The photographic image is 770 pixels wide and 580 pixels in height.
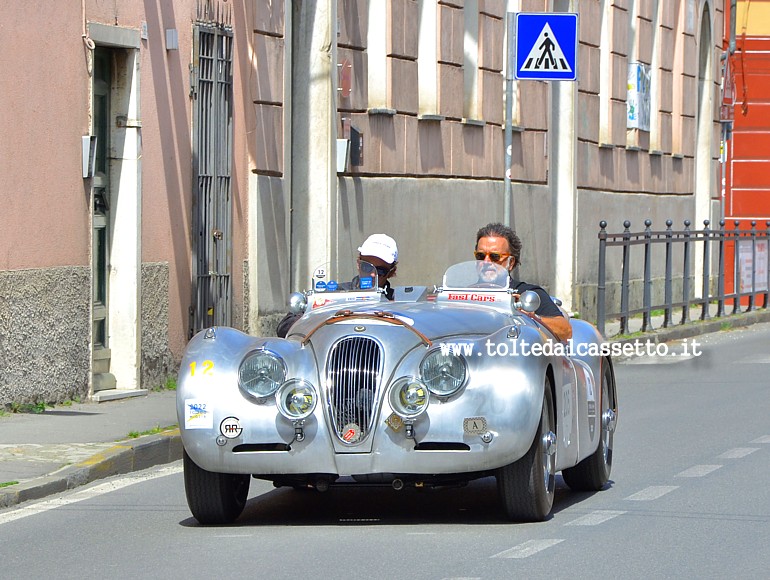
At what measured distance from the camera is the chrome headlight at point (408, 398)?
857cm

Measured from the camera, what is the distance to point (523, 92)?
84.5 ft

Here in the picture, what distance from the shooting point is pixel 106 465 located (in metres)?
11.1

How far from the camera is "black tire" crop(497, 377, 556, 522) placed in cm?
876

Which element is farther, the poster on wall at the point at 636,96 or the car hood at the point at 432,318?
the poster on wall at the point at 636,96

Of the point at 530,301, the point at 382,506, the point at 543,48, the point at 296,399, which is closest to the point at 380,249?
the point at 530,301

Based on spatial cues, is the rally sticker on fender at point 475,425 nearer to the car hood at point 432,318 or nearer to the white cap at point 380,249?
the car hood at point 432,318

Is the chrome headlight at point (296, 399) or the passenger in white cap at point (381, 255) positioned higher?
the passenger in white cap at point (381, 255)

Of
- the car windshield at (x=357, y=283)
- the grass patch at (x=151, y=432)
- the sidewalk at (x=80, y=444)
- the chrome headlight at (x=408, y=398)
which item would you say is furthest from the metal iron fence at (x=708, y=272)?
the chrome headlight at (x=408, y=398)

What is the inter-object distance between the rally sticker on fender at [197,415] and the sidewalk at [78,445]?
60.3 inches

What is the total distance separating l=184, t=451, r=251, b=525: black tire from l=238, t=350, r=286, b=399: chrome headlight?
1.53ft

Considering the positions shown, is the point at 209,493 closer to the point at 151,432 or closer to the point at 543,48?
the point at 151,432

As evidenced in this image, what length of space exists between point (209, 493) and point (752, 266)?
69.8 feet

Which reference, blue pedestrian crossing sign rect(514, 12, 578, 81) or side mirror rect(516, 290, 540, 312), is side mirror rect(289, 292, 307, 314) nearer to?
side mirror rect(516, 290, 540, 312)

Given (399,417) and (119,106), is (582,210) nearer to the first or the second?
(119,106)
